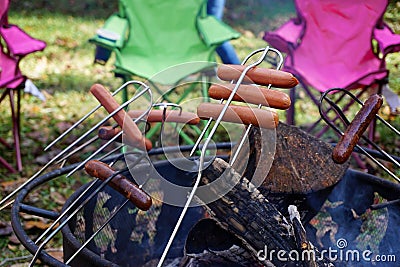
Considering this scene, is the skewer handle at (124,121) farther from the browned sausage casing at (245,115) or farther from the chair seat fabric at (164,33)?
the chair seat fabric at (164,33)

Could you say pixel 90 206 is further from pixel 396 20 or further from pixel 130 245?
pixel 396 20

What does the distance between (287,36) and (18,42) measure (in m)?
1.55

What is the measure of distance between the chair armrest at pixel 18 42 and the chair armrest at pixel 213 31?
37.7 inches

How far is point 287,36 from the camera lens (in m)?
3.39

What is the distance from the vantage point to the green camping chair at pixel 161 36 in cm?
334

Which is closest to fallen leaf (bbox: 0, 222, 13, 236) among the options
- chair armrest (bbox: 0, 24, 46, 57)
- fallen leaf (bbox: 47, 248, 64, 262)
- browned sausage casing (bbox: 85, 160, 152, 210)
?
fallen leaf (bbox: 47, 248, 64, 262)

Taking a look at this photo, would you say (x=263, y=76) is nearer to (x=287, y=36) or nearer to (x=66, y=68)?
(x=287, y=36)

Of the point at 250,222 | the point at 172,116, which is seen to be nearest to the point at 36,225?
the point at 172,116

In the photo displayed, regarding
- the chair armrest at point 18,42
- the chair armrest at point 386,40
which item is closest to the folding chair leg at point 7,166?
the chair armrest at point 18,42

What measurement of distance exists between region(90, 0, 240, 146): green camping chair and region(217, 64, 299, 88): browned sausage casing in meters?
1.70

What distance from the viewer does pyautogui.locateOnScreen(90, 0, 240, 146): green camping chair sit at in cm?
334

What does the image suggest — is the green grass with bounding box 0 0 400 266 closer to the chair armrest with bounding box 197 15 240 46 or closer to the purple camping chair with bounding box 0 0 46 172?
the purple camping chair with bounding box 0 0 46 172

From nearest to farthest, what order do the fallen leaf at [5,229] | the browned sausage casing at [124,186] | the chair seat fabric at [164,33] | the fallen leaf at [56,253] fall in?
the browned sausage casing at [124,186]
the fallen leaf at [56,253]
the fallen leaf at [5,229]
the chair seat fabric at [164,33]

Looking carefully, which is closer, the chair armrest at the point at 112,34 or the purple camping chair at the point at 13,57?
the purple camping chair at the point at 13,57
